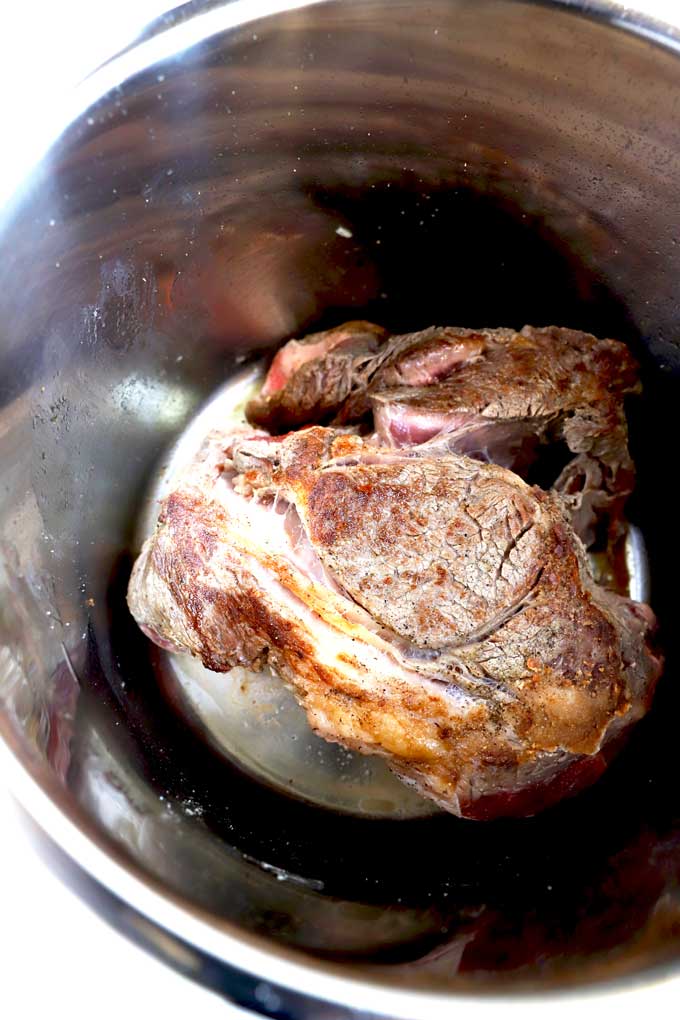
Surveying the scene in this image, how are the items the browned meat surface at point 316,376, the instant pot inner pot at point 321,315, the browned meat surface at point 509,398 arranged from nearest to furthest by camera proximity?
1. the instant pot inner pot at point 321,315
2. the browned meat surface at point 509,398
3. the browned meat surface at point 316,376

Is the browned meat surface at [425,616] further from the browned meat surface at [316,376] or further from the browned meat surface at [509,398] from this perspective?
the browned meat surface at [316,376]

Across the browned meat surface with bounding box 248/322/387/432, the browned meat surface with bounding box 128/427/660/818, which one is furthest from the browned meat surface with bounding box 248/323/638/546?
the browned meat surface with bounding box 128/427/660/818

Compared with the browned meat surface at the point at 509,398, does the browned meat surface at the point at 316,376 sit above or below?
above

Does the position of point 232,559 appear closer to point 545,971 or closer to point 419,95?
point 545,971

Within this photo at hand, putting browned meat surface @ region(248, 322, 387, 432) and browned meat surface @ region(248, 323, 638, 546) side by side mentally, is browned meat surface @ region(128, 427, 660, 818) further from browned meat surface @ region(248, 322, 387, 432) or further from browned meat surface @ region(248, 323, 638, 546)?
browned meat surface @ region(248, 322, 387, 432)

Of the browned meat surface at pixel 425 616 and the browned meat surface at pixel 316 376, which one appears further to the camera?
the browned meat surface at pixel 316 376

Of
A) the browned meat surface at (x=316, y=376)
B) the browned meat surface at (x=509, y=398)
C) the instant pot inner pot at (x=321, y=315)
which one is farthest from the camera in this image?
the browned meat surface at (x=316, y=376)


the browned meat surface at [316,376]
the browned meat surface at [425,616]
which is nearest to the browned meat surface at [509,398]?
the browned meat surface at [316,376]

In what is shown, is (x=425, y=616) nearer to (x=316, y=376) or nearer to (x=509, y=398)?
(x=509, y=398)
